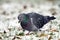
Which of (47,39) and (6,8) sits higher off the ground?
(6,8)

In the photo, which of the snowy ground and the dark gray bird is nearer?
the snowy ground

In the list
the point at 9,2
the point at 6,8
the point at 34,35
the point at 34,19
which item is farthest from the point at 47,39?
the point at 9,2

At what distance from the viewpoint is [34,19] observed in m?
2.54

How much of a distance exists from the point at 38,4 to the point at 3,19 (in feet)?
3.20

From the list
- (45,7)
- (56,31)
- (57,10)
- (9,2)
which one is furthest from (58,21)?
(9,2)

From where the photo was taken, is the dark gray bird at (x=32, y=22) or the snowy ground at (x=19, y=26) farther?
the dark gray bird at (x=32, y=22)

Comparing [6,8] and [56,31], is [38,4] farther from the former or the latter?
[56,31]

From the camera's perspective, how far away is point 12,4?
387 cm

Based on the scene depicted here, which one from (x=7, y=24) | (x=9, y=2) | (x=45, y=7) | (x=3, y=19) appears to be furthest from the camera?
(x=9, y=2)

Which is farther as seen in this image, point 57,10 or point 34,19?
point 57,10

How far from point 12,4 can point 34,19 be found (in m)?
1.40

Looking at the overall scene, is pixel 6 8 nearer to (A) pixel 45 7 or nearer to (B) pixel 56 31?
(A) pixel 45 7

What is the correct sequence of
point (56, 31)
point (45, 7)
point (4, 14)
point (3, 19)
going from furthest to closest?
point (45, 7), point (4, 14), point (3, 19), point (56, 31)

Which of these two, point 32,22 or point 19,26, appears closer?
point 32,22
